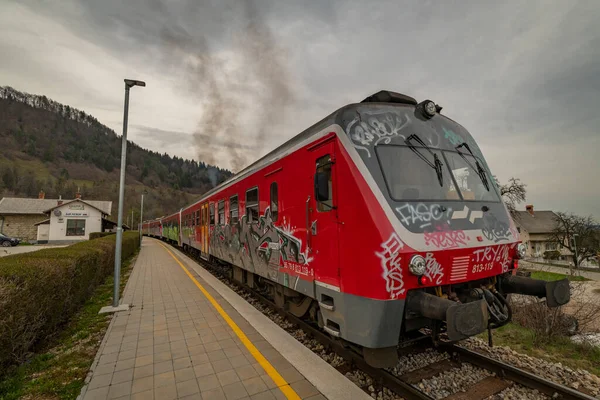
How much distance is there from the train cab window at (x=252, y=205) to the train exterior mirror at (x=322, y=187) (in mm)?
3090

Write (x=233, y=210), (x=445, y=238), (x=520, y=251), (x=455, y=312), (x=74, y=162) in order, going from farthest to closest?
(x=74, y=162) < (x=233, y=210) < (x=520, y=251) < (x=445, y=238) < (x=455, y=312)

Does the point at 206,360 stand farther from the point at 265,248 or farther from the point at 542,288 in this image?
the point at 542,288

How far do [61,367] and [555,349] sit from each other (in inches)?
314

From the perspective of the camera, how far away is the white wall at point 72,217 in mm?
34969

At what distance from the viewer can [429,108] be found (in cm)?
414

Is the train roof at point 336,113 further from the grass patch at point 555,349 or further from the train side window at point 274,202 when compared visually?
the grass patch at point 555,349

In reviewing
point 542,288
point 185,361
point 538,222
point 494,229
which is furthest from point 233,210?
point 538,222

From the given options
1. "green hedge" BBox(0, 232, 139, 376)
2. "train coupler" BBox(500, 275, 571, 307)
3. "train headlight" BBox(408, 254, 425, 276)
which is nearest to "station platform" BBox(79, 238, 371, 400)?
"green hedge" BBox(0, 232, 139, 376)

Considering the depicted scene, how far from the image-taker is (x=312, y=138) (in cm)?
445

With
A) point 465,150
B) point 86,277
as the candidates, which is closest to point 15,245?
point 86,277

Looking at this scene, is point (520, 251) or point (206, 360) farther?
point (206, 360)

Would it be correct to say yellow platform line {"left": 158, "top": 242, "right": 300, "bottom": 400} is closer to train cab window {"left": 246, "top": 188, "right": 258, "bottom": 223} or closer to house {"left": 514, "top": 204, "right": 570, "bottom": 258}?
train cab window {"left": 246, "top": 188, "right": 258, "bottom": 223}

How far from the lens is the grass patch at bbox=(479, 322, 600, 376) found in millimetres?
5055

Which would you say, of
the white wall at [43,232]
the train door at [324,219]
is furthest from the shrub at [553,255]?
the white wall at [43,232]
